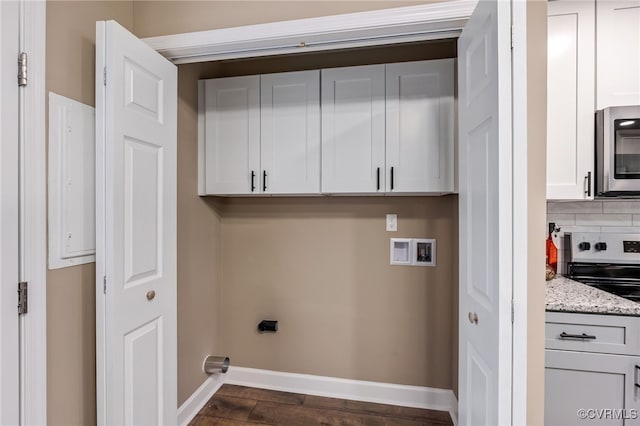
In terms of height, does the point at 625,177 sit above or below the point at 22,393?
above

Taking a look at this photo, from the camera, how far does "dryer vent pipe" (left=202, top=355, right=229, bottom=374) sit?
7.75 ft

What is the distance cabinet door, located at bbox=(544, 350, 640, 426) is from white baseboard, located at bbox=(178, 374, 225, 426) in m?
2.02

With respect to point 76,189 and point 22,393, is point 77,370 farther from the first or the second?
point 76,189

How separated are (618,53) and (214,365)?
3127mm

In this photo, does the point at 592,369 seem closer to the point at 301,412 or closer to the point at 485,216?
the point at 485,216

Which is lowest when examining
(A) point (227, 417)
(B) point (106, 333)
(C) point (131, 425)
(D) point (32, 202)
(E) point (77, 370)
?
(A) point (227, 417)

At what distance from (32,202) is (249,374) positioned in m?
1.92

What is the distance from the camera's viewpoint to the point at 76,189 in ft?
4.33

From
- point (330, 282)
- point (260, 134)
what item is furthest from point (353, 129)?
point (330, 282)

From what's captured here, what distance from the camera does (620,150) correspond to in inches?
72.6

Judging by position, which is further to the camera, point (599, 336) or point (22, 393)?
point (599, 336)

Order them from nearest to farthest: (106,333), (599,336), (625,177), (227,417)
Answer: (106,333) → (599,336) → (625,177) → (227,417)

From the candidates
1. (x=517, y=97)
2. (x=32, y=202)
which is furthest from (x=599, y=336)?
(x=32, y=202)

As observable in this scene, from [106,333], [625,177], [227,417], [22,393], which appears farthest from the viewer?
[227,417]
